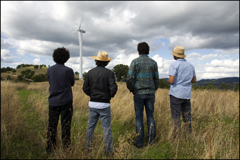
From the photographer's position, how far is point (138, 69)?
332cm

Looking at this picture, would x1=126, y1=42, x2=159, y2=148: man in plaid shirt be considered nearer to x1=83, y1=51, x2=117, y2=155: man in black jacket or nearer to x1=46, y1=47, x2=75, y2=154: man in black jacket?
x1=83, y1=51, x2=117, y2=155: man in black jacket

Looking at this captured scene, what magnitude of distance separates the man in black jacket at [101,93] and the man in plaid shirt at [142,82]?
593 millimetres

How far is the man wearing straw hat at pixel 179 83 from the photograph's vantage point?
3.44 m

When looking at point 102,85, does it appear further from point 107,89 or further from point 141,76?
point 141,76

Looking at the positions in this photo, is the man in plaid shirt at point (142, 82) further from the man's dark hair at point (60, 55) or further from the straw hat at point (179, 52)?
the man's dark hair at point (60, 55)

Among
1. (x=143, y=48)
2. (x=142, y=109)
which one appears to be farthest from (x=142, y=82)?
(x=143, y=48)

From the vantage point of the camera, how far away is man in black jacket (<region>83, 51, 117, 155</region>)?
111 inches

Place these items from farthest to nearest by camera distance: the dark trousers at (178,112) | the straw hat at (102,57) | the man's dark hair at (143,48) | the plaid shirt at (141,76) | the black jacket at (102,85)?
the dark trousers at (178,112), the man's dark hair at (143,48), the plaid shirt at (141,76), the straw hat at (102,57), the black jacket at (102,85)

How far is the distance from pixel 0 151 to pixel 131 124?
3.25m

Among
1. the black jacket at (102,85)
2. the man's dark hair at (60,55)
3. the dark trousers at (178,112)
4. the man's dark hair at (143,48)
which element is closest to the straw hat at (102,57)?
the black jacket at (102,85)

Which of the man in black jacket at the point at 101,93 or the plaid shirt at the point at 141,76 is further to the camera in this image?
the plaid shirt at the point at 141,76

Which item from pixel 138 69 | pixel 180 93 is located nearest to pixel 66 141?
pixel 138 69

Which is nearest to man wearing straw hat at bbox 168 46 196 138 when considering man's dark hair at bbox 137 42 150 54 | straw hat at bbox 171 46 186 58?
straw hat at bbox 171 46 186 58

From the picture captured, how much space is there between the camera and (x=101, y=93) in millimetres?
2812
